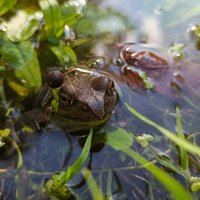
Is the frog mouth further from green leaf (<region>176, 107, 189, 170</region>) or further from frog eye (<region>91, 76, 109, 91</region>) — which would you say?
green leaf (<region>176, 107, 189, 170</region>)

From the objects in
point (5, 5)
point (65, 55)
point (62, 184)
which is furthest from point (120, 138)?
point (5, 5)

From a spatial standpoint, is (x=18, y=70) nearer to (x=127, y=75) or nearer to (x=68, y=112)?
(x=68, y=112)

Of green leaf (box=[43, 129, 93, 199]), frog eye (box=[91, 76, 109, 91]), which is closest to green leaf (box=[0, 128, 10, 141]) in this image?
green leaf (box=[43, 129, 93, 199])

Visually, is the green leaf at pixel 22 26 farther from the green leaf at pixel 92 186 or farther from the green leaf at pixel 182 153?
the green leaf at pixel 182 153

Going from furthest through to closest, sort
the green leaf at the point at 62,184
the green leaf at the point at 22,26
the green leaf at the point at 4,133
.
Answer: the green leaf at the point at 22,26
the green leaf at the point at 4,133
the green leaf at the point at 62,184

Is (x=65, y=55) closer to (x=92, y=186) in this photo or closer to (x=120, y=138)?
(x=120, y=138)

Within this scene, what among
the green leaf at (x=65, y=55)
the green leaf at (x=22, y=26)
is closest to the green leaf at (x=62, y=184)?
the green leaf at (x=65, y=55)

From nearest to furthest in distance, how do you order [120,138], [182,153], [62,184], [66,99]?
1. [62,184]
2. [182,153]
3. [120,138]
4. [66,99]
